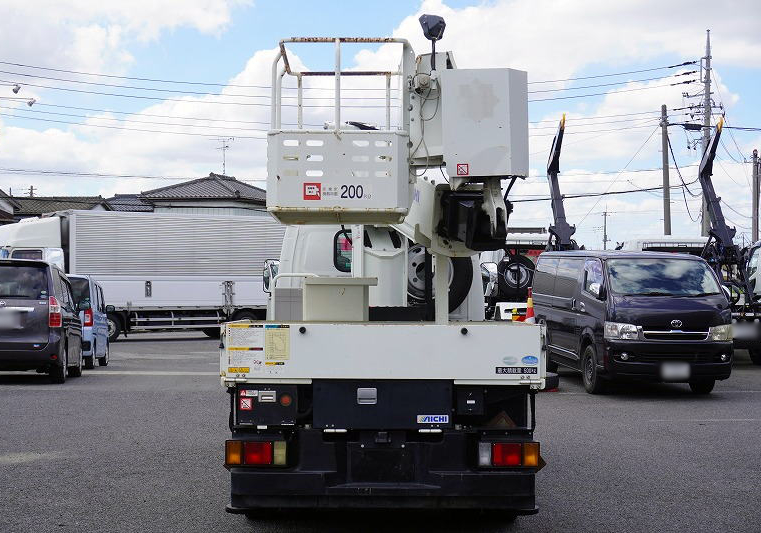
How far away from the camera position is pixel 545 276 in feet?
59.6

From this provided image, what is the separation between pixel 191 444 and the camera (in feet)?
33.8

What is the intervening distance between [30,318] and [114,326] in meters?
14.9

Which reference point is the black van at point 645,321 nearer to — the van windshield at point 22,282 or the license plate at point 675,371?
the license plate at point 675,371

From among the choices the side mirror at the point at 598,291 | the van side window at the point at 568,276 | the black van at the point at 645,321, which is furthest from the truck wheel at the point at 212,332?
the side mirror at the point at 598,291

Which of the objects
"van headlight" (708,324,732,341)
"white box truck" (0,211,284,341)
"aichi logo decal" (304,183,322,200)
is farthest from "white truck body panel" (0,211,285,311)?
"aichi logo decal" (304,183,322,200)

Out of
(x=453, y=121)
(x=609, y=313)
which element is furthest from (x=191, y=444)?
(x=609, y=313)

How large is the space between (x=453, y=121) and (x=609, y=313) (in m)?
8.81

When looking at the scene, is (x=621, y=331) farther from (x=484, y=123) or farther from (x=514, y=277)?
(x=514, y=277)

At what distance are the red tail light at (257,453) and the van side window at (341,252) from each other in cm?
457

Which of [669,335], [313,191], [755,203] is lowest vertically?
[669,335]

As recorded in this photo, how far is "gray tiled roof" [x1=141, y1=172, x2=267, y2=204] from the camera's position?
58312mm

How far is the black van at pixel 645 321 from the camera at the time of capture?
568 inches

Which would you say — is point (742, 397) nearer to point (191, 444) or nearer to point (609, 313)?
point (609, 313)

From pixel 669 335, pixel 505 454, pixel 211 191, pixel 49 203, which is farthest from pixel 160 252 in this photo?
pixel 49 203
